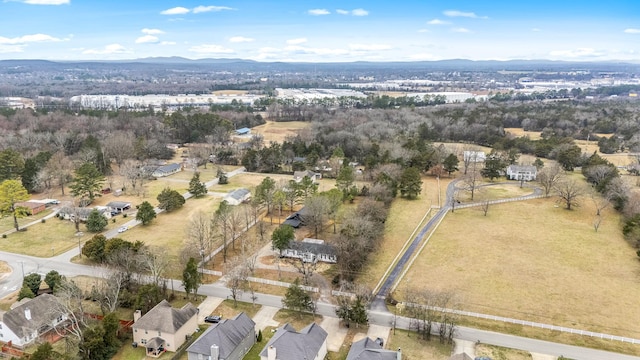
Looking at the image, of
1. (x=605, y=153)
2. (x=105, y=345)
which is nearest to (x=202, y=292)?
(x=105, y=345)

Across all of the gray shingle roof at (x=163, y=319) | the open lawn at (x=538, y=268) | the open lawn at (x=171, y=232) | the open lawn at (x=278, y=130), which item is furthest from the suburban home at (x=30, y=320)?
the open lawn at (x=278, y=130)

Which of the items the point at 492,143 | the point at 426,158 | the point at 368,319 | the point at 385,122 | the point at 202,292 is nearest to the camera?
the point at 368,319

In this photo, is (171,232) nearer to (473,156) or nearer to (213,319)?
(213,319)

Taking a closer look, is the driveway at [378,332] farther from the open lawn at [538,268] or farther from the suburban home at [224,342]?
the suburban home at [224,342]

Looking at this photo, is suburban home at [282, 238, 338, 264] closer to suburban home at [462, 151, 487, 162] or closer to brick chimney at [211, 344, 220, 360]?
brick chimney at [211, 344, 220, 360]

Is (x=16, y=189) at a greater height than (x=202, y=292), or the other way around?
(x=16, y=189)

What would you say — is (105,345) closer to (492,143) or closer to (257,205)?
(257,205)

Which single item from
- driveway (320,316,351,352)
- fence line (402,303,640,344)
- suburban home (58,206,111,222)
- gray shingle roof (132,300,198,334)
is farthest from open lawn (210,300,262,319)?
suburban home (58,206,111,222)
